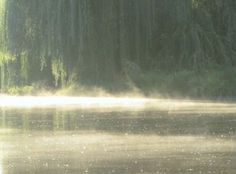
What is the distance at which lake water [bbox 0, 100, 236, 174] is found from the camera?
10.8m

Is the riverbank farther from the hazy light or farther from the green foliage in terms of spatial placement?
the green foliage

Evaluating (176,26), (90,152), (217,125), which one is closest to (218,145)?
(90,152)

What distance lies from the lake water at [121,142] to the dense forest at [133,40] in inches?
328

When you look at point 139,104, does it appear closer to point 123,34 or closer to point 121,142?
point 123,34

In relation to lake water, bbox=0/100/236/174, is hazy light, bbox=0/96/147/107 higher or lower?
lower

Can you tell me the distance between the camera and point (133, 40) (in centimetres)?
3338

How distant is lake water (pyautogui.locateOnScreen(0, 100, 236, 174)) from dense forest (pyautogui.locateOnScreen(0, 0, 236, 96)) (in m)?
8.33

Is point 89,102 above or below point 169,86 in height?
below

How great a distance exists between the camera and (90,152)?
41.8 feet

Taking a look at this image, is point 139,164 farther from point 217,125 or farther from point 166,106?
point 166,106

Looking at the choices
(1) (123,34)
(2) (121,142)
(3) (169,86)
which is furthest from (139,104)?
(2) (121,142)

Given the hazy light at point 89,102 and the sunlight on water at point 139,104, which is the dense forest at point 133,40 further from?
the sunlight on water at point 139,104

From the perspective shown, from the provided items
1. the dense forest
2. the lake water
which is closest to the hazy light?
the dense forest

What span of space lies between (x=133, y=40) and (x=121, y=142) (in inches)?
763
